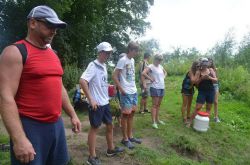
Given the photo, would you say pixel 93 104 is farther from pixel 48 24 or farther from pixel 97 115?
pixel 48 24

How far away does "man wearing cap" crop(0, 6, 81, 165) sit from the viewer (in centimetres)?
269

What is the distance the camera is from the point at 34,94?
293cm

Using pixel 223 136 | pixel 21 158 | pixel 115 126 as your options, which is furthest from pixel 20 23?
pixel 21 158

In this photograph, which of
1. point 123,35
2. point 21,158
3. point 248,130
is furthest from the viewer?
point 123,35

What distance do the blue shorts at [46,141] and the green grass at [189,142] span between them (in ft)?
8.17

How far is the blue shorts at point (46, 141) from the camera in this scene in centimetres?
293

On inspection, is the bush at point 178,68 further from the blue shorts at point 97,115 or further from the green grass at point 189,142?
the blue shorts at point 97,115

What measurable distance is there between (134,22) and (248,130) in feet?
71.0

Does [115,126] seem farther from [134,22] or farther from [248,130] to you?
[134,22]

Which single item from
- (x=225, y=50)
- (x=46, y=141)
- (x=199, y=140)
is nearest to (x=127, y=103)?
(x=199, y=140)

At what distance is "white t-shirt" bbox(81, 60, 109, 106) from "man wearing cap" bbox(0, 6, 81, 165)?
85.7 inches

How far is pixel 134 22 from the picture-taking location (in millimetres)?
29938

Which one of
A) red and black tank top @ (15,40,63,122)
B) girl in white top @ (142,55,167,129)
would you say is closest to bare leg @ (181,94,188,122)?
girl in white top @ (142,55,167,129)

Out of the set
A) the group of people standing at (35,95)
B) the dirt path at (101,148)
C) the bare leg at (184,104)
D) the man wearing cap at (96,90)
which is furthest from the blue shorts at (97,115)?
the bare leg at (184,104)
